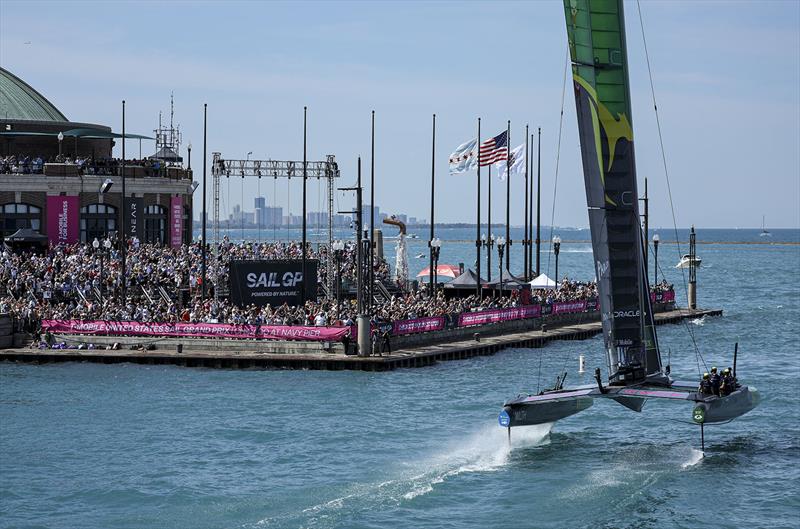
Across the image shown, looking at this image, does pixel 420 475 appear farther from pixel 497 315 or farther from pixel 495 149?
pixel 495 149

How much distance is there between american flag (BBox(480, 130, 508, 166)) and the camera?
70.7 m

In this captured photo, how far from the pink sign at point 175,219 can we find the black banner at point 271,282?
2013 centimetres

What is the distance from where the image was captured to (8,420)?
44.0 m

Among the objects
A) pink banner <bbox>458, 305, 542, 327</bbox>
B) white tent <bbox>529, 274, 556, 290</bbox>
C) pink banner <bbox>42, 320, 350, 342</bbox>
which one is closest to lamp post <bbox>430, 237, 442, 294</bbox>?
pink banner <bbox>458, 305, 542, 327</bbox>

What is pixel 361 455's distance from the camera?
125ft

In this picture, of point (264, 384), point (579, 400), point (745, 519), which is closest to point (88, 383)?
point (264, 384)

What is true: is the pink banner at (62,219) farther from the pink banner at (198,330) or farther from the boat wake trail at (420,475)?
the boat wake trail at (420,475)

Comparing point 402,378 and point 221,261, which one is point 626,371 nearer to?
point 402,378

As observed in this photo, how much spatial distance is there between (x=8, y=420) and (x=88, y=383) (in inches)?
295

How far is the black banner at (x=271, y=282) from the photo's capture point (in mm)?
60281

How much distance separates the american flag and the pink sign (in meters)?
20.9

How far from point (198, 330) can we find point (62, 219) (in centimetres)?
2096

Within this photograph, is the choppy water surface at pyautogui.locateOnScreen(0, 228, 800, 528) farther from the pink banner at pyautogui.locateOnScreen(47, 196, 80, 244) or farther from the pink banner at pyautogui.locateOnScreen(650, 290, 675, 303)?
the pink banner at pyautogui.locateOnScreen(650, 290, 675, 303)

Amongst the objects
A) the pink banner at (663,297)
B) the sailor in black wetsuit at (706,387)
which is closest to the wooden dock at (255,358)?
the sailor in black wetsuit at (706,387)
